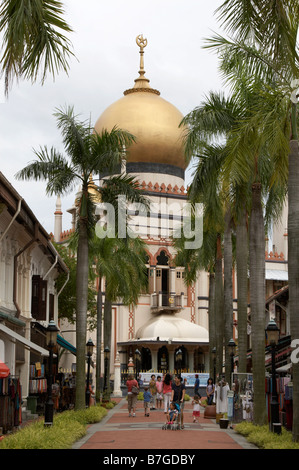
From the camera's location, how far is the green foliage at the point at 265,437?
51.1 ft

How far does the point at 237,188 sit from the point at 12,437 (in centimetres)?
1226

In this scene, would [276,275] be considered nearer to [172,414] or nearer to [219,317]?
[219,317]

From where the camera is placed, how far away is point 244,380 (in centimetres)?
2464

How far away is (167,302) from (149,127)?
47.5ft

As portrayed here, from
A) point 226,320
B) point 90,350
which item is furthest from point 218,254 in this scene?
point 90,350

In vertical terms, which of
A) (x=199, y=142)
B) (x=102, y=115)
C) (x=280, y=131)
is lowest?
(x=280, y=131)

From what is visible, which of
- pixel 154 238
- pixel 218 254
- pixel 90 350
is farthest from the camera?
pixel 154 238

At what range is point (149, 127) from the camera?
63.1m

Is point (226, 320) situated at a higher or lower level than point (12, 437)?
higher

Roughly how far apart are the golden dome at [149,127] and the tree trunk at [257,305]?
131 ft

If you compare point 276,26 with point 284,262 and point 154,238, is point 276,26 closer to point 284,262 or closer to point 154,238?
point 154,238

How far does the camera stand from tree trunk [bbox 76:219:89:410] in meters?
24.8

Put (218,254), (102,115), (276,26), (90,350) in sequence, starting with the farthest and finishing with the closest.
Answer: (102,115)
(218,254)
(90,350)
(276,26)

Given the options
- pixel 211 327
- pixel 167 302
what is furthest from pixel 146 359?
pixel 211 327
